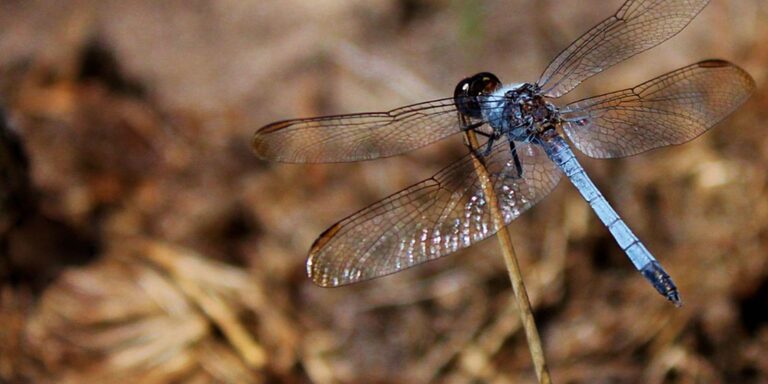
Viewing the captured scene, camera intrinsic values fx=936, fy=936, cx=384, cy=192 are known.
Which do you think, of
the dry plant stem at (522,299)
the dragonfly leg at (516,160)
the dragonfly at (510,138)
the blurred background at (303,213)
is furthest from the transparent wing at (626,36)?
the blurred background at (303,213)

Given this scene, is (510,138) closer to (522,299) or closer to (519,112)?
(519,112)

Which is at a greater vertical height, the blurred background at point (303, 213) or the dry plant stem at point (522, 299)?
the blurred background at point (303, 213)

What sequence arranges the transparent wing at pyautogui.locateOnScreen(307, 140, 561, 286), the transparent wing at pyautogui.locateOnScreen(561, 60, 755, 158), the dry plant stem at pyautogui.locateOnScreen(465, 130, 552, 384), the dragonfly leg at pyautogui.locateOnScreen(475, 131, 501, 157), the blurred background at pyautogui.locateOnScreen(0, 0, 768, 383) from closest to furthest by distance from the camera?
the dry plant stem at pyautogui.locateOnScreen(465, 130, 552, 384)
the transparent wing at pyautogui.locateOnScreen(307, 140, 561, 286)
the dragonfly leg at pyautogui.locateOnScreen(475, 131, 501, 157)
the transparent wing at pyautogui.locateOnScreen(561, 60, 755, 158)
the blurred background at pyautogui.locateOnScreen(0, 0, 768, 383)

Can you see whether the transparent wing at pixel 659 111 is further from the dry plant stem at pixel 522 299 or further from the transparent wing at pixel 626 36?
the dry plant stem at pixel 522 299

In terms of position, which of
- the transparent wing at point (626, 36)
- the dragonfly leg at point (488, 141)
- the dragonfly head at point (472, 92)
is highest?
the transparent wing at point (626, 36)

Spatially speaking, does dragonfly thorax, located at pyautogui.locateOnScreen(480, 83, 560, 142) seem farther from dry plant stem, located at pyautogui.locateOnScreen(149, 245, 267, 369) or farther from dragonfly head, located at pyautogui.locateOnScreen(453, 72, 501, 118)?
dry plant stem, located at pyautogui.locateOnScreen(149, 245, 267, 369)

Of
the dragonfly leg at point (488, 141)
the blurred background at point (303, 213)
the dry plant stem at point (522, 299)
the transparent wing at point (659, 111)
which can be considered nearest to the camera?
the dry plant stem at point (522, 299)

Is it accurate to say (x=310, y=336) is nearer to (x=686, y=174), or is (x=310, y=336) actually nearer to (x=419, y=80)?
(x=419, y=80)

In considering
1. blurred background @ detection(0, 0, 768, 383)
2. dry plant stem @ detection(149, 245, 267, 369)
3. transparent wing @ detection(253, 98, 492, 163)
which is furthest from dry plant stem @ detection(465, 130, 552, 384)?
dry plant stem @ detection(149, 245, 267, 369)

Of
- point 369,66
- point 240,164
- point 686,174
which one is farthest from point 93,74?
point 686,174
